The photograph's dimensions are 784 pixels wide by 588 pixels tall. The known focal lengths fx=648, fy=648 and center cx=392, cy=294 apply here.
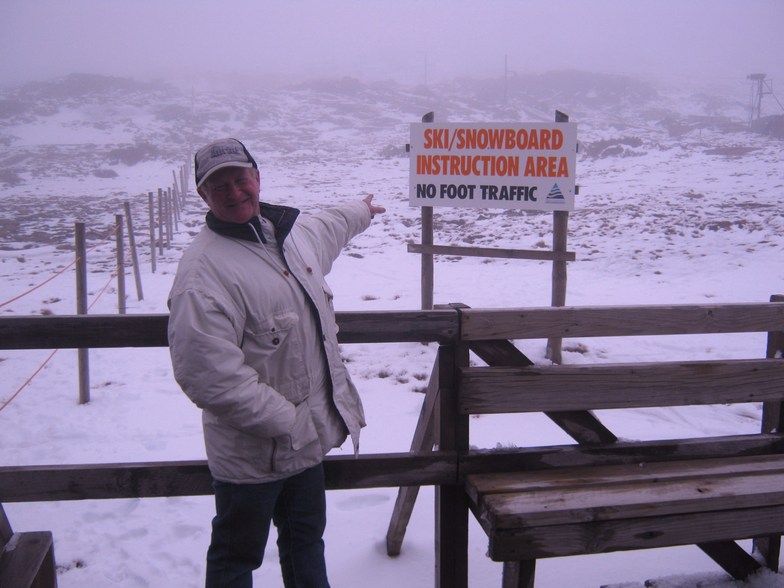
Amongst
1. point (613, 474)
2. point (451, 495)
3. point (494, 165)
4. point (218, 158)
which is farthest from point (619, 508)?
point (494, 165)

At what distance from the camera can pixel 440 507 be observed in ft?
8.87

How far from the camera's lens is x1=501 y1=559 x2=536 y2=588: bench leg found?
2.29 m

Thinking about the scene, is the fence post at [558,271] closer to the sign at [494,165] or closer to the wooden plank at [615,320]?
the sign at [494,165]

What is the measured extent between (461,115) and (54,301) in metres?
50.8

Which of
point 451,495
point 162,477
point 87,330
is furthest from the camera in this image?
point 451,495

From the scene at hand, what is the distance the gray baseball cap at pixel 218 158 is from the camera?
84.6 inches

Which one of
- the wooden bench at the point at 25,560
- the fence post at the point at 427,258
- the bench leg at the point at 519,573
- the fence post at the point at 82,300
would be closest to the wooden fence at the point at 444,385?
the wooden bench at the point at 25,560

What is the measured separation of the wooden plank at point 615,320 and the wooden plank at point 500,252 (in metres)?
3.62

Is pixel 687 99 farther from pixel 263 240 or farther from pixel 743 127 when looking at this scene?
pixel 263 240

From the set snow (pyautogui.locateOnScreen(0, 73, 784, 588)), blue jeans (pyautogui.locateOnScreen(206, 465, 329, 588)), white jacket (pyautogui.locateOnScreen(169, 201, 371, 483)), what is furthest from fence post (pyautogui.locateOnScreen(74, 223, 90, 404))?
white jacket (pyautogui.locateOnScreen(169, 201, 371, 483))

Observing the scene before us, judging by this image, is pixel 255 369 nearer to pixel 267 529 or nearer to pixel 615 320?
pixel 267 529

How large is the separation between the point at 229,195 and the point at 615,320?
160 centimetres

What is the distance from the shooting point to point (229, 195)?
2188 mm

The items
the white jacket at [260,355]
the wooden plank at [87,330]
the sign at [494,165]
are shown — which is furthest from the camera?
the sign at [494,165]
